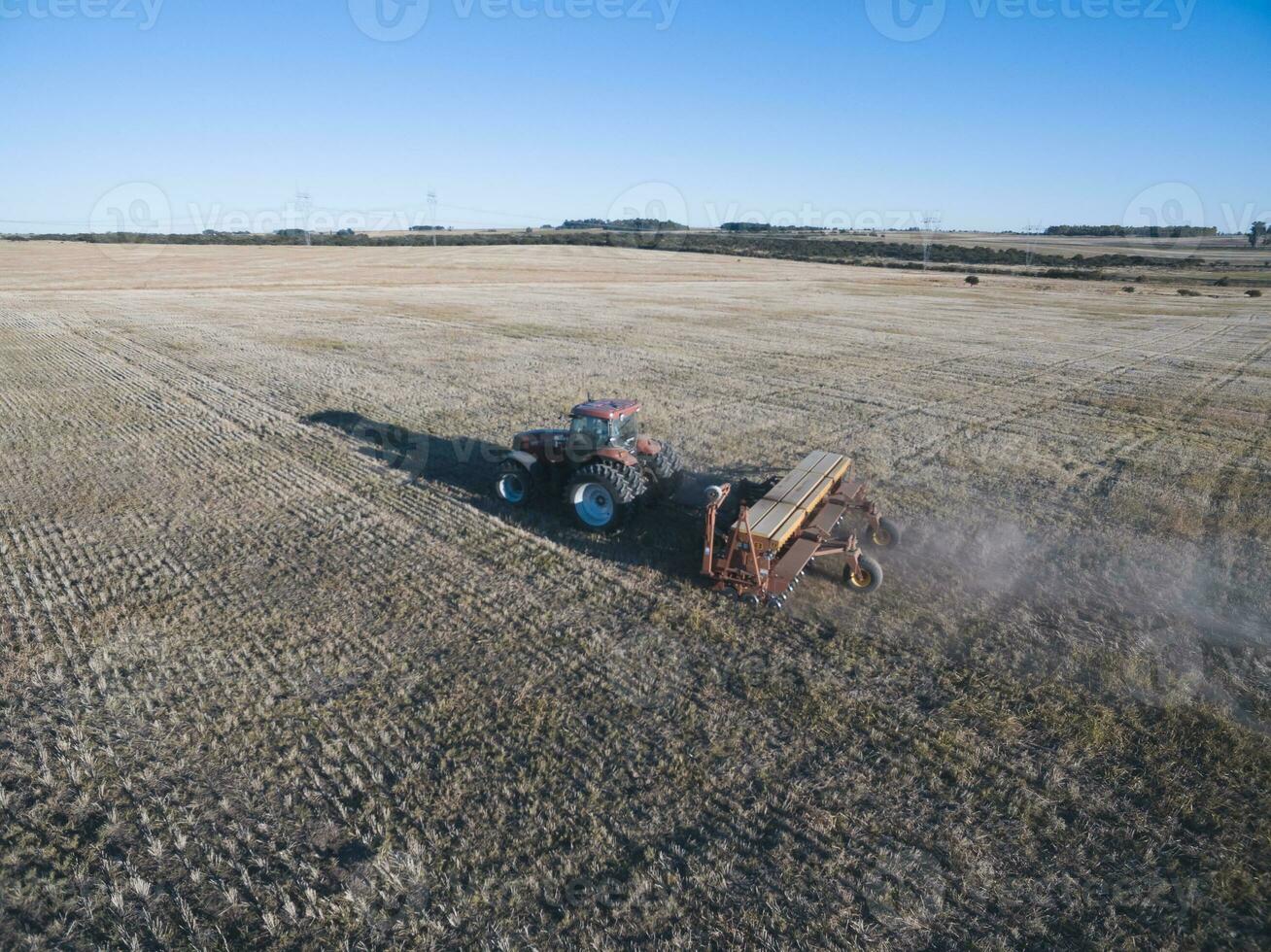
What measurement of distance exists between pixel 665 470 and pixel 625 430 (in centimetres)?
82

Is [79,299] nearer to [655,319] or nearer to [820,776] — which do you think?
[655,319]

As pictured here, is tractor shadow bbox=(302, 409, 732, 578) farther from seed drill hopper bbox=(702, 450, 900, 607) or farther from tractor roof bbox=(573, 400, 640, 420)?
tractor roof bbox=(573, 400, 640, 420)

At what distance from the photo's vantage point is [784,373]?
72.8 feet

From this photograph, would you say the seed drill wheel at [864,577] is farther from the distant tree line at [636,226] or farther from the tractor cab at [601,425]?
the distant tree line at [636,226]

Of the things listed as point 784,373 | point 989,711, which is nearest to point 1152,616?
point 989,711

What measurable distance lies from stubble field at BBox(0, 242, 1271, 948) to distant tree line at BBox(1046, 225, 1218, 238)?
156893 millimetres

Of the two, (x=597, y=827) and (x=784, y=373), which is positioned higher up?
(x=784, y=373)

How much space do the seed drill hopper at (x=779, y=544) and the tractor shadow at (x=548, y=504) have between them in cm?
73

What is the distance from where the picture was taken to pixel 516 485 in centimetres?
1111

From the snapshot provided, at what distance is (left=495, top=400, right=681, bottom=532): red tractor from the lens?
381 inches

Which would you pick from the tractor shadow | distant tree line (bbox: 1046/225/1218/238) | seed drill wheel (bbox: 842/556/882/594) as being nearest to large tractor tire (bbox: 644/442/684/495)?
the tractor shadow

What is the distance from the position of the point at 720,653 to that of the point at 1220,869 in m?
4.15

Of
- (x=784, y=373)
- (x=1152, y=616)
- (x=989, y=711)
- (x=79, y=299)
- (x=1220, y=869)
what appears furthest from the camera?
(x=79, y=299)

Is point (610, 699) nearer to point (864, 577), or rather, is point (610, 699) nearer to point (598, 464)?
point (864, 577)
